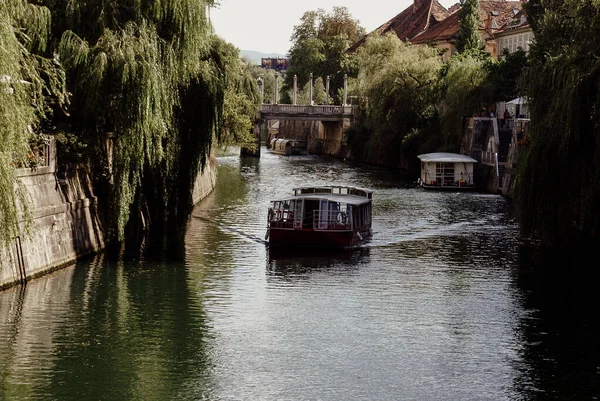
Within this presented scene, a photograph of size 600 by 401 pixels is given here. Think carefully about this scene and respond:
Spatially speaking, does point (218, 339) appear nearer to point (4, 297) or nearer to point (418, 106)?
point (4, 297)

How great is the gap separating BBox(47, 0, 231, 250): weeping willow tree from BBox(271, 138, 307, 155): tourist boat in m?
63.6

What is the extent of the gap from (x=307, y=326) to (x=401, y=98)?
50331mm

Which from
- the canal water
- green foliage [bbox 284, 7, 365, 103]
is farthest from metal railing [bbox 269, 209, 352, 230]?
green foliage [bbox 284, 7, 365, 103]

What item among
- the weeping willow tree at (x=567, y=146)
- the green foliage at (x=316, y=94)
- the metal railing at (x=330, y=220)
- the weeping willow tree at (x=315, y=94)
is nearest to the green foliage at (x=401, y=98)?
the metal railing at (x=330, y=220)

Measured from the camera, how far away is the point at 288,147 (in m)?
99.0

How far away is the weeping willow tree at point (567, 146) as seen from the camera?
97.8ft

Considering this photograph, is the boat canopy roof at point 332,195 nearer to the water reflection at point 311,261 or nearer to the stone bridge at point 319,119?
the water reflection at point 311,261

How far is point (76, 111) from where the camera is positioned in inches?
1210

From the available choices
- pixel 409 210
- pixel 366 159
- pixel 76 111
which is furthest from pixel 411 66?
pixel 76 111

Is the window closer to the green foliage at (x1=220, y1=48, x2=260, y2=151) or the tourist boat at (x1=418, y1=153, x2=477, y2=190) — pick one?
Answer: the tourist boat at (x1=418, y1=153, x2=477, y2=190)

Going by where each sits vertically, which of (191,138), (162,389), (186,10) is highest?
(186,10)

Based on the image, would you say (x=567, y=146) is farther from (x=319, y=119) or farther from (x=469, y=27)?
(x=319, y=119)

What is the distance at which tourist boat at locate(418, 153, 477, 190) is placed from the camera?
59875mm

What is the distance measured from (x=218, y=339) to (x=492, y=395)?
610 centimetres
